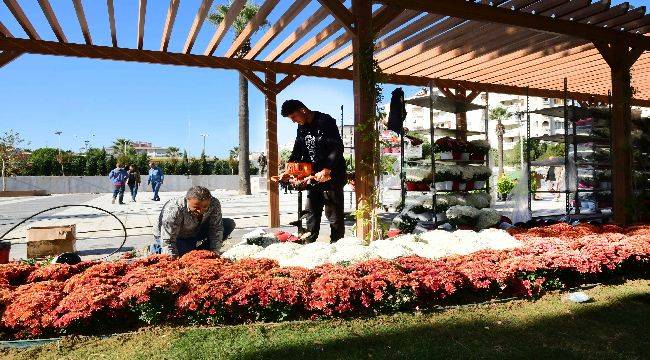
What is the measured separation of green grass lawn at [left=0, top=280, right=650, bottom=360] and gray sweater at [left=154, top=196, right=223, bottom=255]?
4.87ft

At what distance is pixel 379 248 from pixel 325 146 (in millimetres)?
1466

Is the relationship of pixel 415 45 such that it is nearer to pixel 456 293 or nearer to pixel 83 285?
pixel 456 293

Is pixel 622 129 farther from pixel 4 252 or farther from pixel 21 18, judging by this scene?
pixel 21 18

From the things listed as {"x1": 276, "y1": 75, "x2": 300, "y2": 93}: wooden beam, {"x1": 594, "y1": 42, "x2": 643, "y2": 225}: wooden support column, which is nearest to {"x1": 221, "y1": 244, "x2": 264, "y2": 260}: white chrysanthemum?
{"x1": 276, "y1": 75, "x2": 300, "y2": 93}: wooden beam

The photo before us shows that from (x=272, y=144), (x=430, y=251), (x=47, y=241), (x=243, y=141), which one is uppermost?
(x=243, y=141)

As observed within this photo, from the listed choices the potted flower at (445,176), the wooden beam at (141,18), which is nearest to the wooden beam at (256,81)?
the wooden beam at (141,18)

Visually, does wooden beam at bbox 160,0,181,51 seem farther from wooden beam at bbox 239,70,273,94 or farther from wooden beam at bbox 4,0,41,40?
wooden beam at bbox 4,0,41,40

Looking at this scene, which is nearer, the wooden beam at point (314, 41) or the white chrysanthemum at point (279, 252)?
the white chrysanthemum at point (279, 252)

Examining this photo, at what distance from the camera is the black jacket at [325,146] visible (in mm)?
5383

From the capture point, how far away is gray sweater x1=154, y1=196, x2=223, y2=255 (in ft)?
14.5

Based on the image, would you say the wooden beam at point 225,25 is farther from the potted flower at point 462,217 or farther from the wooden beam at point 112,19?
the potted flower at point 462,217

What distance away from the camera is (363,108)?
208 inches

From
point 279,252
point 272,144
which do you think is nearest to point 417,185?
point 272,144

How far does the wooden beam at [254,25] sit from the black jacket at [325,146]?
4.75 feet
